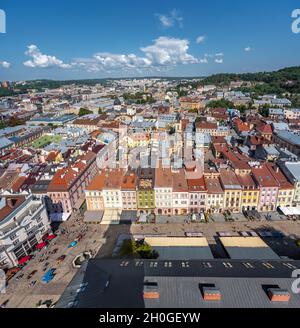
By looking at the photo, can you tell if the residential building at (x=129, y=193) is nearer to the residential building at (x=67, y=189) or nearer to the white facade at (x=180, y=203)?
the white facade at (x=180, y=203)

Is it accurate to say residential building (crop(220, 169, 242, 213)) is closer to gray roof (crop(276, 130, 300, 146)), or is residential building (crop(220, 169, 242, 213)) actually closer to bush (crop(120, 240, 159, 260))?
bush (crop(120, 240, 159, 260))

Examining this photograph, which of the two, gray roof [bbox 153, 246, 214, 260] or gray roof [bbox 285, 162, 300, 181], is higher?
gray roof [bbox 285, 162, 300, 181]

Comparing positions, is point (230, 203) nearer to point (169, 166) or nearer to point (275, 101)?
point (169, 166)

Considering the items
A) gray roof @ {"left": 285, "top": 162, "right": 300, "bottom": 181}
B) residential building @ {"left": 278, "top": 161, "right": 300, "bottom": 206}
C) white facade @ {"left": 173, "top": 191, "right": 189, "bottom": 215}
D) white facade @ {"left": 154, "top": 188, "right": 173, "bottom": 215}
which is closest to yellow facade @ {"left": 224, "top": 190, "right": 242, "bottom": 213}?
white facade @ {"left": 173, "top": 191, "right": 189, "bottom": 215}

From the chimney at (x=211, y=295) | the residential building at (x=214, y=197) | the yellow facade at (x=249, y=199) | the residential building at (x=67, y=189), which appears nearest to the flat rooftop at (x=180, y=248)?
the residential building at (x=214, y=197)
